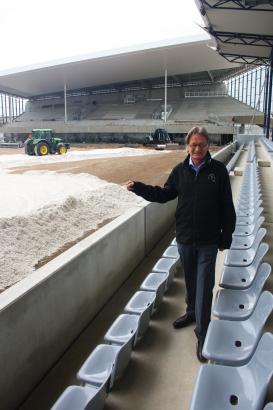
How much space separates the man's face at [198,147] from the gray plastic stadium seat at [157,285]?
172cm

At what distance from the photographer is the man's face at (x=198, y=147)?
10.1 feet

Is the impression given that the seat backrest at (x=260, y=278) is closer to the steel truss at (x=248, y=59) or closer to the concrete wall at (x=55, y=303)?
the concrete wall at (x=55, y=303)

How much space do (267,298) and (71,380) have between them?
200cm

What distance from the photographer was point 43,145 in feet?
85.3

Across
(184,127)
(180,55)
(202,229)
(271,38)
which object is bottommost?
(202,229)

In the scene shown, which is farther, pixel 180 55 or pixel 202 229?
pixel 180 55

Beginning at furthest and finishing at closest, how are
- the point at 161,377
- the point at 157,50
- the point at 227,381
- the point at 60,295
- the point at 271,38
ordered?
1. the point at 157,50
2. the point at 271,38
3. the point at 60,295
4. the point at 161,377
5. the point at 227,381

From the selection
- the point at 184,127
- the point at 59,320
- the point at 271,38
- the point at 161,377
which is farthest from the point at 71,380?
the point at 184,127

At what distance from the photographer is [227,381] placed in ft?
7.17

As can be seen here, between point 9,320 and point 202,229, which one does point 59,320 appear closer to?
point 9,320

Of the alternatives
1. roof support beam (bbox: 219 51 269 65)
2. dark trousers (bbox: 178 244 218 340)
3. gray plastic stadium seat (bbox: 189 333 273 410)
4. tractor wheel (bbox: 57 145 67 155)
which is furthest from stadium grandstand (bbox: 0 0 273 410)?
roof support beam (bbox: 219 51 269 65)

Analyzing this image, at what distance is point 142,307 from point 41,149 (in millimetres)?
23351

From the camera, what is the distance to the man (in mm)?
3109

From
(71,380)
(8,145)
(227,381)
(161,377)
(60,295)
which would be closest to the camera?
(227,381)
